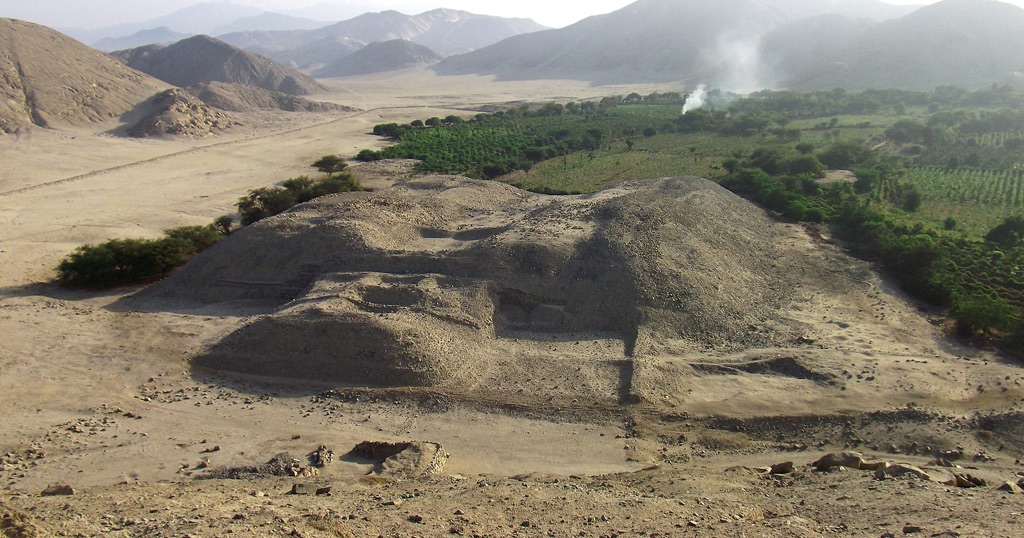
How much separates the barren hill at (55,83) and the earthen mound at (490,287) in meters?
40.8

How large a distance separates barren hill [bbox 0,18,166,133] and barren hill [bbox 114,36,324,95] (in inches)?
1194

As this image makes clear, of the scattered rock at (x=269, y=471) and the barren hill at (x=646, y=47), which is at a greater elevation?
the barren hill at (x=646, y=47)

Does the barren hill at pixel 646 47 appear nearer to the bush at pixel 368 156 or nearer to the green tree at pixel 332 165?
the bush at pixel 368 156

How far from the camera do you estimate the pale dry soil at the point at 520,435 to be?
848 centimetres

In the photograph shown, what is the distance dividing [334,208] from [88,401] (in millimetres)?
9801

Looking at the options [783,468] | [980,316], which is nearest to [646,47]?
[980,316]

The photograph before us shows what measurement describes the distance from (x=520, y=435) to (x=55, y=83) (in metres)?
59.1

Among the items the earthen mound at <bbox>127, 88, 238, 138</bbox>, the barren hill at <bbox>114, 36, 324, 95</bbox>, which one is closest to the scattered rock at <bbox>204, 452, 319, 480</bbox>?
the earthen mound at <bbox>127, 88, 238, 138</bbox>

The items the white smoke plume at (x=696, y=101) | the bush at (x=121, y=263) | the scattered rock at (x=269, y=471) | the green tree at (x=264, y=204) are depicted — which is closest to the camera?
the scattered rock at (x=269, y=471)

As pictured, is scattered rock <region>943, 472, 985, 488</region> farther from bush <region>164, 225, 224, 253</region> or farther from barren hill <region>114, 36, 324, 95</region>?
barren hill <region>114, 36, 324, 95</region>

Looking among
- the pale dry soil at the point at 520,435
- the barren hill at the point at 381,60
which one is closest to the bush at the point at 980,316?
the pale dry soil at the point at 520,435

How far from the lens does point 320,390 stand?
14.6 m

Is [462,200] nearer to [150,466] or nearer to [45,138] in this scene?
[150,466]

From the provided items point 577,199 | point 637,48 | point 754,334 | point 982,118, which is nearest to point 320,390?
point 754,334
